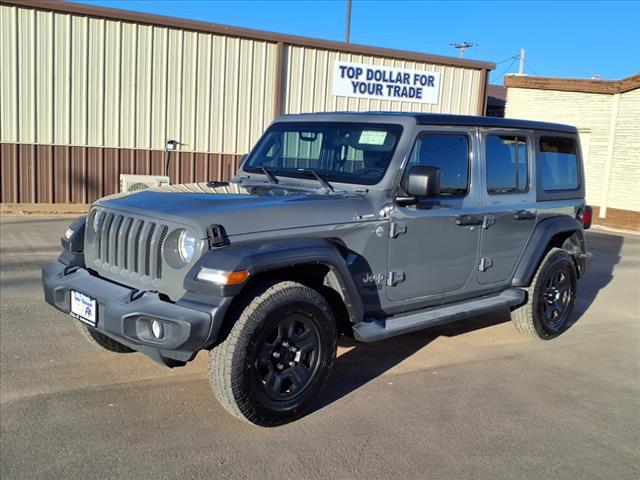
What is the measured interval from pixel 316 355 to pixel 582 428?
A: 1.81 metres

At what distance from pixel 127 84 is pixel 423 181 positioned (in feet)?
35.1

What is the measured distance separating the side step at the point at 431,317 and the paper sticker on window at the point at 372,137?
131 centimetres

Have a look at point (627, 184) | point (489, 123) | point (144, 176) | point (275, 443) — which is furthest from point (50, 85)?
point (627, 184)

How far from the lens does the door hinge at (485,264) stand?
515cm

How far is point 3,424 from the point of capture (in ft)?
11.9

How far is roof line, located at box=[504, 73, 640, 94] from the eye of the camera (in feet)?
50.5

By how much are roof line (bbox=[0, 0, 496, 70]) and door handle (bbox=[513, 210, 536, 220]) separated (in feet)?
33.8

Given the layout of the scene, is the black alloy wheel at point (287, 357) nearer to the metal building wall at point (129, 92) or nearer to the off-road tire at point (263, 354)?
the off-road tire at point (263, 354)

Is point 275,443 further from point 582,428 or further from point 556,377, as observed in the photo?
point 556,377

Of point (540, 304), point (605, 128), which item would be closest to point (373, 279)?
point (540, 304)

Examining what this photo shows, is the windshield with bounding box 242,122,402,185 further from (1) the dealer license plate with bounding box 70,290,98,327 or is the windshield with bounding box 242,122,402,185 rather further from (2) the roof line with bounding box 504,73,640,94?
(2) the roof line with bounding box 504,73,640,94

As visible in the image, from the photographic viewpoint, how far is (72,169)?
43.1 ft

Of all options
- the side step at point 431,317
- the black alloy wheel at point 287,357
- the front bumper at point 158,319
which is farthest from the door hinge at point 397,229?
the front bumper at point 158,319

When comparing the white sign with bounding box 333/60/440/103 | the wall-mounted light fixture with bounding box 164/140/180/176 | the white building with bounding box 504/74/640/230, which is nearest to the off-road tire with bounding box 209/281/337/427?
the wall-mounted light fixture with bounding box 164/140/180/176
